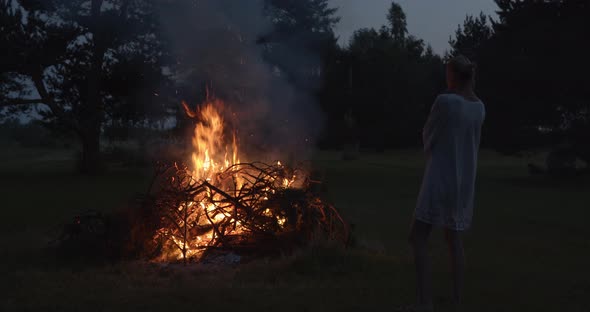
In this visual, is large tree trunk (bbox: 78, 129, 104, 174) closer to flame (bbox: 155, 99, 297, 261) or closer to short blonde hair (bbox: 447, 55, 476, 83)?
flame (bbox: 155, 99, 297, 261)

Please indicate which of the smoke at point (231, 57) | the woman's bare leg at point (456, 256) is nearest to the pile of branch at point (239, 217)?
the smoke at point (231, 57)

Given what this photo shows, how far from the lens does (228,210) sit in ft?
25.5

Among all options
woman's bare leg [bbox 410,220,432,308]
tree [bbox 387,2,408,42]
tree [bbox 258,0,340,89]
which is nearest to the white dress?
woman's bare leg [bbox 410,220,432,308]

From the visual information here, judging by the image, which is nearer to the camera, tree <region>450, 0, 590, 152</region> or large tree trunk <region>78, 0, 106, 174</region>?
tree <region>450, 0, 590, 152</region>

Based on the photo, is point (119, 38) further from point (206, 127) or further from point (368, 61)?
point (206, 127)

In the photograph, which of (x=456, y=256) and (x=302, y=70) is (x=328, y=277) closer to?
(x=456, y=256)

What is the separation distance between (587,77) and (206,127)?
18.0 meters

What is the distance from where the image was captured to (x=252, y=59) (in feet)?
40.4

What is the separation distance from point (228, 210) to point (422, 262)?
365cm

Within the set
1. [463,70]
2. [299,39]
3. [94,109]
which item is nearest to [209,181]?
[463,70]

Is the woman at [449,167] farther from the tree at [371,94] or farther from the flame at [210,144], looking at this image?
the tree at [371,94]

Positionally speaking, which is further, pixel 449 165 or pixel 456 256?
pixel 456 256

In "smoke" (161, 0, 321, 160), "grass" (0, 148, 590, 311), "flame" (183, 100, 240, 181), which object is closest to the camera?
"grass" (0, 148, 590, 311)

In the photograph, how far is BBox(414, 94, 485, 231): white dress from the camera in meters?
4.54
